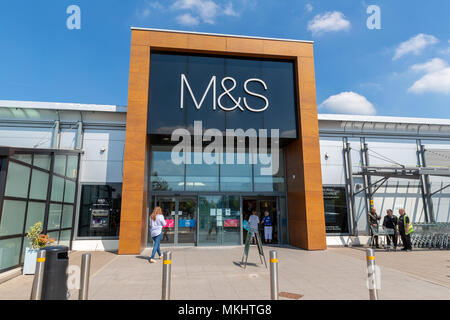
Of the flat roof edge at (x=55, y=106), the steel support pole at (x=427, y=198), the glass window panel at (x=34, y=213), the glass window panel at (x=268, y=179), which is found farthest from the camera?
the steel support pole at (x=427, y=198)

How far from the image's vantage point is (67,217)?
403 inches

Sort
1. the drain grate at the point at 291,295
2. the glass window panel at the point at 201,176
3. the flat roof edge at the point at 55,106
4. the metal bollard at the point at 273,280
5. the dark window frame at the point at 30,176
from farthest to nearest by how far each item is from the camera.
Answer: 1. the glass window panel at the point at 201,176
2. the flat roof edge at the point at 55,106
3. the dark window frame at the point at 30,176
4. the drain grate at the point at 291,295
5. the metal bollard at the point at 273,280

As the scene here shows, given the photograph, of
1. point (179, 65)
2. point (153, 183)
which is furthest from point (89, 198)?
point (179, 65)

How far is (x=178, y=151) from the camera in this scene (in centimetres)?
1175

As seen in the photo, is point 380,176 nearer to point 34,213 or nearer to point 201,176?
point 201,176

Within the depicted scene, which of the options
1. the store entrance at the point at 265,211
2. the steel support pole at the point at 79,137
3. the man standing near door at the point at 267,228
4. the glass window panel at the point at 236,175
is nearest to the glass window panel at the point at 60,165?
the steel support pole at the point at 79,137

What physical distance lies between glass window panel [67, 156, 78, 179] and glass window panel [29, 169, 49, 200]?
1.52 meters

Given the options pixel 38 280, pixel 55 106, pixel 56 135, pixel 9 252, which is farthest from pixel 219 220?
pixel 55 106

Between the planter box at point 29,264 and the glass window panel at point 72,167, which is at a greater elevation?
the glass window panel at point 72,167

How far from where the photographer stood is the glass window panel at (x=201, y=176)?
460 inches

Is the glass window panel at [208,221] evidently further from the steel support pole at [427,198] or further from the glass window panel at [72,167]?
the steel support pole at [427,198]

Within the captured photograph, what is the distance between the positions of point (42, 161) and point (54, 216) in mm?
2083

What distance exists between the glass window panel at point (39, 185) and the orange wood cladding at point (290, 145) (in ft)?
8.05

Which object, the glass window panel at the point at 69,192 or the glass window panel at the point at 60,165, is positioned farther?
the glass window panel at the point at 69,192
